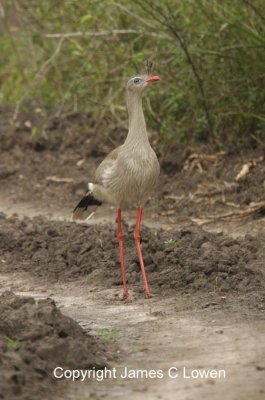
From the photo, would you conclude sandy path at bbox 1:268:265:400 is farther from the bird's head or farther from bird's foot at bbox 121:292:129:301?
the bird's head

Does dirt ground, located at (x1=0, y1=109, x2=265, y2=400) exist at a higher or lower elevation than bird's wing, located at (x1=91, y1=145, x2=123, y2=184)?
lower

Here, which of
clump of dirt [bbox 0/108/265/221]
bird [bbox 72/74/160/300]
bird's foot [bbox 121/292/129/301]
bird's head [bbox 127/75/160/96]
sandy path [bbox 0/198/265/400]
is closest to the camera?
sandy path [bbox 0/198/265/400]

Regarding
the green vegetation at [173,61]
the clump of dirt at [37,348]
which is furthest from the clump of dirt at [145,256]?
the green vegetation at [173,61]

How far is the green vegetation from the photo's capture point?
346 inches

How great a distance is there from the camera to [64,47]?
11930 mm

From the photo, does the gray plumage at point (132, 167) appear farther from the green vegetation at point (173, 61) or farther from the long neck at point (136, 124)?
the green vegetation at point (173, 61)

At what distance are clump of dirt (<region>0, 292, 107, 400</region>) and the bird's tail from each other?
1.89 meters

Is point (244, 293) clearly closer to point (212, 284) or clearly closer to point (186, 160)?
point (212, 284)

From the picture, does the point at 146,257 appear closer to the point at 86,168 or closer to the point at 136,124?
the point at 136,124

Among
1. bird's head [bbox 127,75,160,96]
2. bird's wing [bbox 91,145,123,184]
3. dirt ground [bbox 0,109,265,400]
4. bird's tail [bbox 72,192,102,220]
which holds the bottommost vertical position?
dirt ground [bbox 0,109,265,400]

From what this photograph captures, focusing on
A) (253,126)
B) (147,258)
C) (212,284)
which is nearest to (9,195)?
(253,126)

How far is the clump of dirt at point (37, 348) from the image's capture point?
436 centimetres

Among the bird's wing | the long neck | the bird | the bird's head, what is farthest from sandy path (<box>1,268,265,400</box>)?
the bird's head

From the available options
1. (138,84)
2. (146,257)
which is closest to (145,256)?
(146,257)
